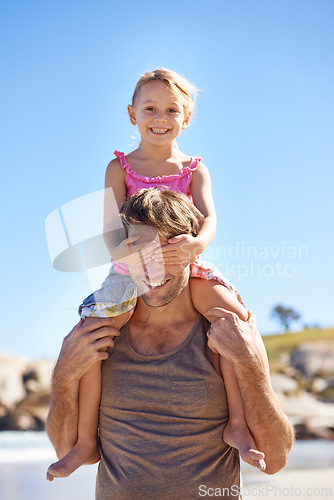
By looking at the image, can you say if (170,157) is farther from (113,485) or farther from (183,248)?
(113,485)

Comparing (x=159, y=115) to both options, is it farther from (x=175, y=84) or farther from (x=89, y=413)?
(x=89, y=413)

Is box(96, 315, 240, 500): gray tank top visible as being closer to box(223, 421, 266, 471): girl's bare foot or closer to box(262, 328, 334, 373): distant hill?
box(223, 421, 266, 471): girl's bare foot

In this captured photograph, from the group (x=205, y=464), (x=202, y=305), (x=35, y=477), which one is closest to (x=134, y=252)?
(x=202, y=305)

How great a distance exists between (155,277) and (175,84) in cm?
111

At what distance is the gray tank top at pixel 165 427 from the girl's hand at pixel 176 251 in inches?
14.2

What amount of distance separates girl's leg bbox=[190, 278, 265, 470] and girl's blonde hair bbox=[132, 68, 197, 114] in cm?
102

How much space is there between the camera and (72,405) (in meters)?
2.50

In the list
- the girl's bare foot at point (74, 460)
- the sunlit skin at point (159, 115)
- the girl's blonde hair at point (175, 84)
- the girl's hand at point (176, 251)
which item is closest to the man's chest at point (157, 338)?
the girl's hand at point (176, 251)

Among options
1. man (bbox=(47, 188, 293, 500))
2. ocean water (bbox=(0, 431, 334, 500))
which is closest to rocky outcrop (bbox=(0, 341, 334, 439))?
ocean water (bbox=(0, 431, 334, 500))

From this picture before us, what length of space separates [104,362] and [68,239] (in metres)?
0.71

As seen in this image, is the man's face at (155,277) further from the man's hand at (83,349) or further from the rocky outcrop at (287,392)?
the rocky outcrop at (287,392)

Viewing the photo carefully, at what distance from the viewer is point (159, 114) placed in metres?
2.93

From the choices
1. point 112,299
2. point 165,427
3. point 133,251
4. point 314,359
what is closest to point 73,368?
point 112,299

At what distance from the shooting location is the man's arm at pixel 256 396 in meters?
2.34
